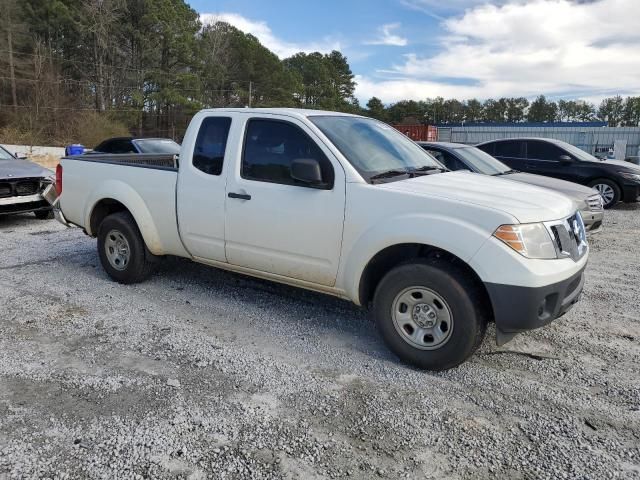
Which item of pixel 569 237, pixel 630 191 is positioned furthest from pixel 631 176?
pixel 569 237

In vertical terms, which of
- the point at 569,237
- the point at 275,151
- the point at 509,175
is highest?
the point at 275,151

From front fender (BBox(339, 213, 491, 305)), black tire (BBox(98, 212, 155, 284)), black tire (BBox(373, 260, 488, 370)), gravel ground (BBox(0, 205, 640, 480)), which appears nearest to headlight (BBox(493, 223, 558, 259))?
front fender (BBox(339, 213, 491, 305))

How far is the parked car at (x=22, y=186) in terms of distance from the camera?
27.5 ft

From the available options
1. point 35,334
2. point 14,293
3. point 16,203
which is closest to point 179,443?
point 35,334

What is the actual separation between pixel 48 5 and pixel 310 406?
42856 mm

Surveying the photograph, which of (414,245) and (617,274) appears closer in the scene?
(414,245)

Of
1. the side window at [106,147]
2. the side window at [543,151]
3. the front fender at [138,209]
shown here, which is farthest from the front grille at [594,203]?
the side window at [106,147]

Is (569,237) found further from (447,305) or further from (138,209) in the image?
(138,209)

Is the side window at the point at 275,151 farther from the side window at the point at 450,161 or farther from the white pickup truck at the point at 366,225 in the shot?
the side window at the point at 450,161

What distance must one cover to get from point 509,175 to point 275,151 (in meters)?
5.72

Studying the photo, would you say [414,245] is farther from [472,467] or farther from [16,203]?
[16,203]

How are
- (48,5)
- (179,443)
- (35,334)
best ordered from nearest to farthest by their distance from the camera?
(179,443) → (35,334) → (48,5)

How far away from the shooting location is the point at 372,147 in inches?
170

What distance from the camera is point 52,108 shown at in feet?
103
